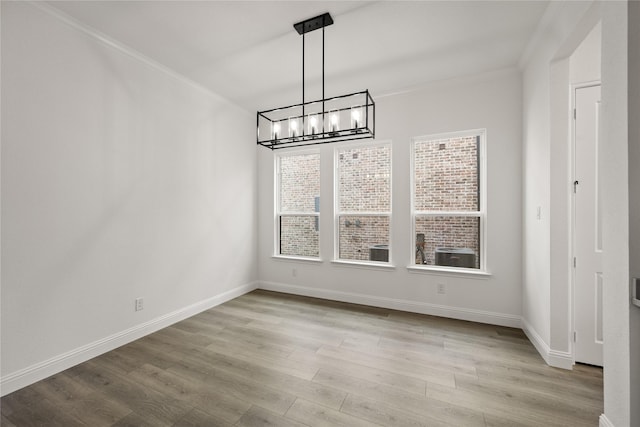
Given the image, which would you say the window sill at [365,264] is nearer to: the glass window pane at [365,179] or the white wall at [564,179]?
the glass window pane at [365,179]

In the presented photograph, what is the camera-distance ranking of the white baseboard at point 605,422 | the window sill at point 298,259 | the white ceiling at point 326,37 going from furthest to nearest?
the window sill at point 298,259 < the white ceiling at point 326,37 < the white baseboard at point 605,422

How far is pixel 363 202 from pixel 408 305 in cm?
151

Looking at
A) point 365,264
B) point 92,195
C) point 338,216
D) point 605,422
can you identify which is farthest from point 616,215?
point 92,195

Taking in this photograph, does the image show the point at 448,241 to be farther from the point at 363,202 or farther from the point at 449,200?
the point at 363,202

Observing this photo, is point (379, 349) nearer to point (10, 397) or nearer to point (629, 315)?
point (629, 315)

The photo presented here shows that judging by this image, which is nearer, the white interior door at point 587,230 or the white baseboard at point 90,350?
the white baseboard at point 90,350

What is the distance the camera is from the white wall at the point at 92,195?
2.06 meters

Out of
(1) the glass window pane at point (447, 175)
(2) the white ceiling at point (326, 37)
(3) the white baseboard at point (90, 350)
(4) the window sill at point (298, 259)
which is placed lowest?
(3) the white baseboard at point (90, 350)

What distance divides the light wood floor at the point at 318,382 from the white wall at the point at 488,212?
15.8 inches

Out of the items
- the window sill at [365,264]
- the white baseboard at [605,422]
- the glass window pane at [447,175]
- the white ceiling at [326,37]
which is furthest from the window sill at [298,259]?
the white baseboard at [605,422]

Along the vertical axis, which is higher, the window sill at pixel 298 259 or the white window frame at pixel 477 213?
the white window frame at pixel 477 213

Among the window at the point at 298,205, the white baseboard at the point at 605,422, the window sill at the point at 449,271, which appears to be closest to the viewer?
the white baseboard at the point at 605,422

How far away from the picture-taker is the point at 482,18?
2373 mm

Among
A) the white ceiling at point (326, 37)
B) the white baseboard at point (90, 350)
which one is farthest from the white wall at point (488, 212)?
the white baseboard at point (90, 350)
